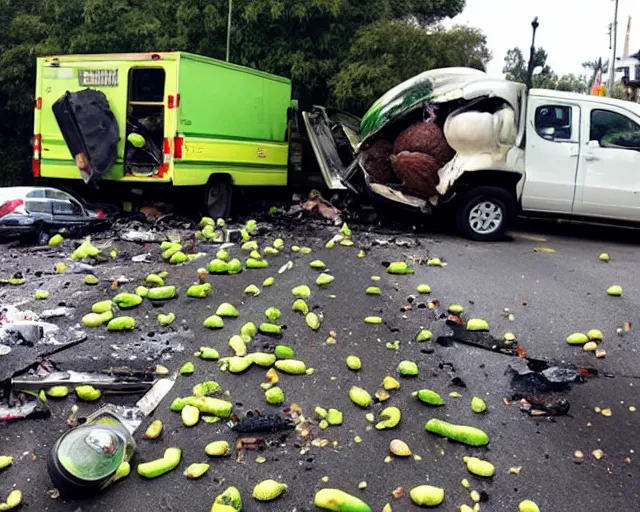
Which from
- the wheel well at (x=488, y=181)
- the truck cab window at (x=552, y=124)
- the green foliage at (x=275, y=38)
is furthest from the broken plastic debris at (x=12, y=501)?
the green foliage at (x=275, y=38)

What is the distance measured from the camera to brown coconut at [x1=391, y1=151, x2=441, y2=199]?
8.60m

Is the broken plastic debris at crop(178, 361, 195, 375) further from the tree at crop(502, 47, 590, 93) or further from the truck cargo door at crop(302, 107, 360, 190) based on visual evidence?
the tree at crop(502, 47, 590, 93)

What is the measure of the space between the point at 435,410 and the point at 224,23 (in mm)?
12693

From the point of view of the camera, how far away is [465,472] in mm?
3299

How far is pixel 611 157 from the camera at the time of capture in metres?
8.68

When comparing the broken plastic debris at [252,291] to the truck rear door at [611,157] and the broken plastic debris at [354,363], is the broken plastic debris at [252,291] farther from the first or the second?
the truck rear door at [611,157]

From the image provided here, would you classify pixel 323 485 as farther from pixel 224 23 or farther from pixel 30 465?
pixel 224 23

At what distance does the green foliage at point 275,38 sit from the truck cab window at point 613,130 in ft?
18.5

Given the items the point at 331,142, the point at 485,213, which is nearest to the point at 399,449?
the point at 485,213

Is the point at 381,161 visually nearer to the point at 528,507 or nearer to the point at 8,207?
the point at 8,207

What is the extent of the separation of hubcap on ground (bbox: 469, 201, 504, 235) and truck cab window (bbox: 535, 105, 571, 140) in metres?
1.15

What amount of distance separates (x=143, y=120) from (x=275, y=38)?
564cm

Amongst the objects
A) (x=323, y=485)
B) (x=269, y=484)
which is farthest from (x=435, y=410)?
(x=269, y=484)

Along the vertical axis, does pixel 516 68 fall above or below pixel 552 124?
above
